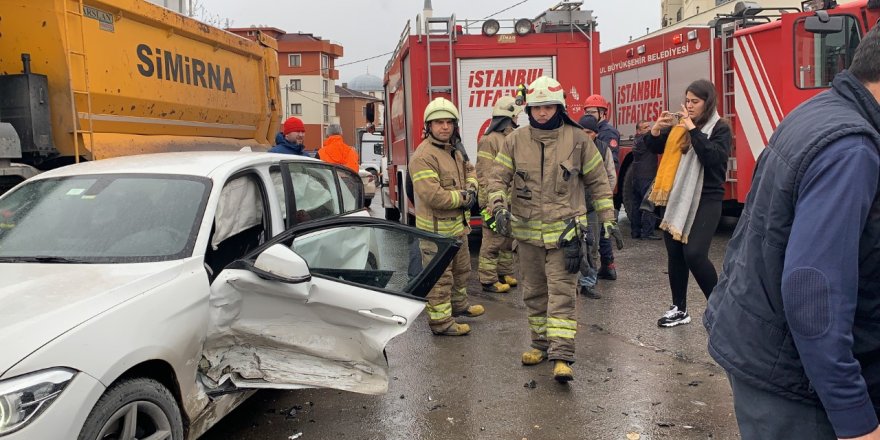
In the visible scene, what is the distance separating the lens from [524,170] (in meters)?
4.58

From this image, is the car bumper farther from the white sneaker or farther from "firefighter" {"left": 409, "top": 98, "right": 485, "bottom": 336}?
the white sneaker

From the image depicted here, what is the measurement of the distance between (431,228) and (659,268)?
3.43 metres

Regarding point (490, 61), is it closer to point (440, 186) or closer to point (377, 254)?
point (440, 186)

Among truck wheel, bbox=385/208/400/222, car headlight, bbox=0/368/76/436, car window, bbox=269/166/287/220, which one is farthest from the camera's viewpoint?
truck wheel, bbox=385/208/400/222

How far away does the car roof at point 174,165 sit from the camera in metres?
3.77

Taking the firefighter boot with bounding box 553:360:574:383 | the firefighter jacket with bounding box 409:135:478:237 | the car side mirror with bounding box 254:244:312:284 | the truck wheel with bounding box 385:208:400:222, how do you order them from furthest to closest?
1. the truck wheel with bounding box 385:208:400:222
2. the firefighter jacket with bounding box 409:135:478:237
3. the firefighter boot with bounding box 553:360:574:383
4. the car side mirror with bounding box 254:244:312:284

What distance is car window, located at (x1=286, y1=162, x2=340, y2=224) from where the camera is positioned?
14.5 feet

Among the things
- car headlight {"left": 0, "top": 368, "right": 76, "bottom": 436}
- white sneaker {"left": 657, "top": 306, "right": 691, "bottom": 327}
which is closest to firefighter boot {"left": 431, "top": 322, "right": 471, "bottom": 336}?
white sneaker {"left": 657, "top": 306, "right": 691, "bottom": 327}

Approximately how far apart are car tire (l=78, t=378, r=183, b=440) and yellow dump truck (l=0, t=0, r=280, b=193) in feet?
9.90

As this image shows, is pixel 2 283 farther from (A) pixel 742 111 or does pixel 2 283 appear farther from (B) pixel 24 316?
(A) pixel 742 111

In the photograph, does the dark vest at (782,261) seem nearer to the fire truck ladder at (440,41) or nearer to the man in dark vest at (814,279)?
the man in dark vest at (814,279)

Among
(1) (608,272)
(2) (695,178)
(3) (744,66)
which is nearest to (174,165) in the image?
(2) (695,178)

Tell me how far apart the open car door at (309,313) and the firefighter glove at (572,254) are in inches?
36.2

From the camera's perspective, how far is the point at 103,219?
3.44 metres
